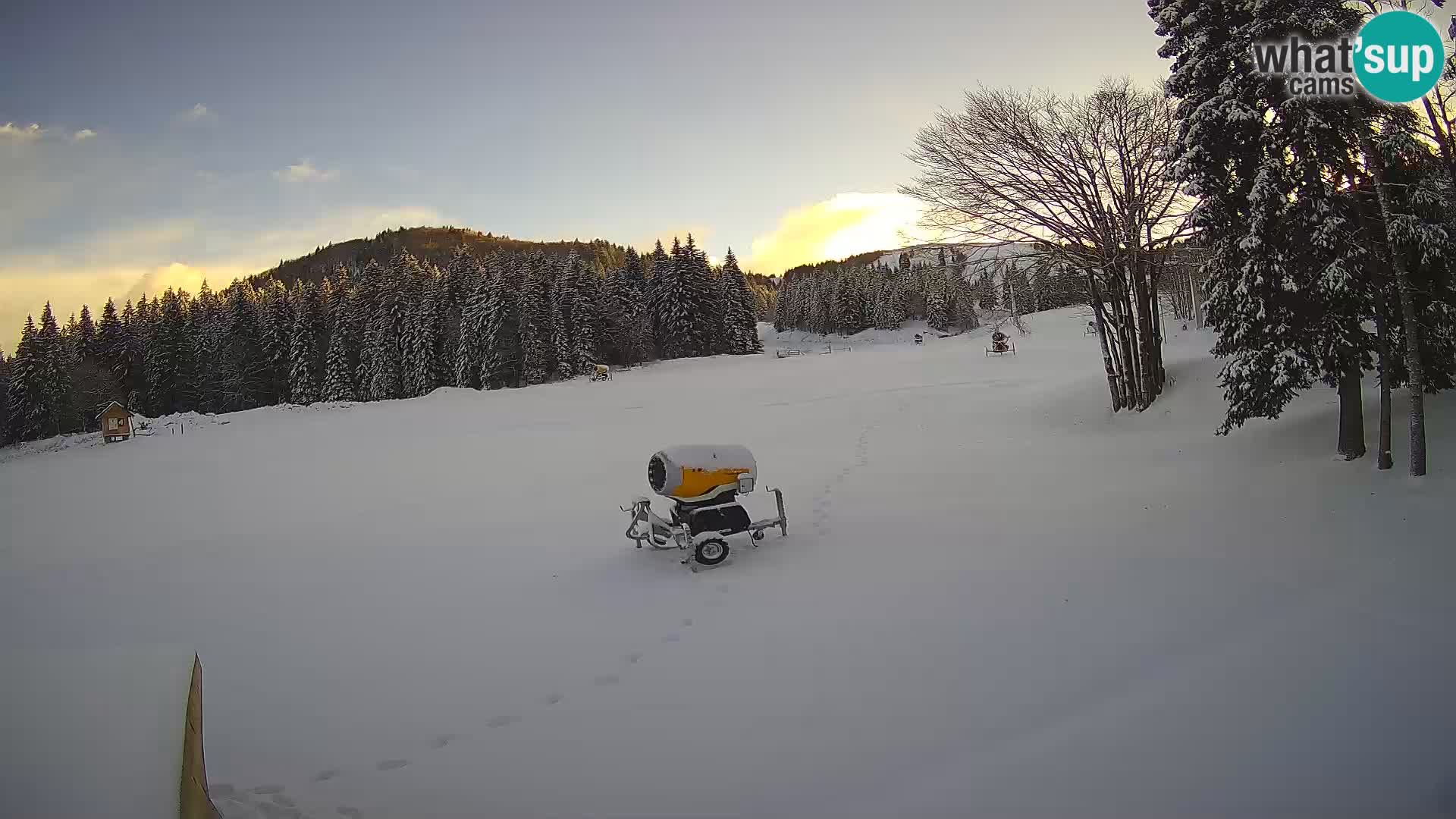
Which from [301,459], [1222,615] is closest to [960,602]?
[1222,615]

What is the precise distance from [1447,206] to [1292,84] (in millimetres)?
2578

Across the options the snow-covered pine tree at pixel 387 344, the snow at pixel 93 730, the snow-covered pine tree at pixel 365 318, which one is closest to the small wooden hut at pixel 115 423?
the snow-covered pine tree at pixel 387 344

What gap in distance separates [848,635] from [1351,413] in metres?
8.88

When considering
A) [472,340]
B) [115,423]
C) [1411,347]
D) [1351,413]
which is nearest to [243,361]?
[472,340]

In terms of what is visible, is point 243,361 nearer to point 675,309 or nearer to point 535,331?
point 535,331

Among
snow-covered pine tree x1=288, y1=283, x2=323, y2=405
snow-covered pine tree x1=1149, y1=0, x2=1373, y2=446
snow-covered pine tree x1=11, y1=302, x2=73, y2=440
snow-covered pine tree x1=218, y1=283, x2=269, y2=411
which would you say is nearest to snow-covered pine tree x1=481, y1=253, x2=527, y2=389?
snow-covered pine tree x1=288, y1=283, x2=323, y2=405

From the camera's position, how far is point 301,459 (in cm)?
1991

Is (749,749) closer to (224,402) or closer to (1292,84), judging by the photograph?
(1292,84)

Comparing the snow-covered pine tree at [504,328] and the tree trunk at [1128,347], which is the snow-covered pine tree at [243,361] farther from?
the tree trunk at [1128,347]

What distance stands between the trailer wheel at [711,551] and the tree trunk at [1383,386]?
872 cm

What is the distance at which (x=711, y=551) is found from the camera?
8.05 meters

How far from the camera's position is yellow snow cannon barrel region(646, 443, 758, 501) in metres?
8.12

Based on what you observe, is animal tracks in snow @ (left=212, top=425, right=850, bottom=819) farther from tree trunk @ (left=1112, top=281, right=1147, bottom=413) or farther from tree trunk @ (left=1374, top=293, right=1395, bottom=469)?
tree trunk @ (left=1112, top=281, right=1147, bottom=413)

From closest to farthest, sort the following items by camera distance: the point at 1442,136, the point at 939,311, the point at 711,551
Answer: the point at 1442,136 → the point at 711,551 → the point at 939,311
